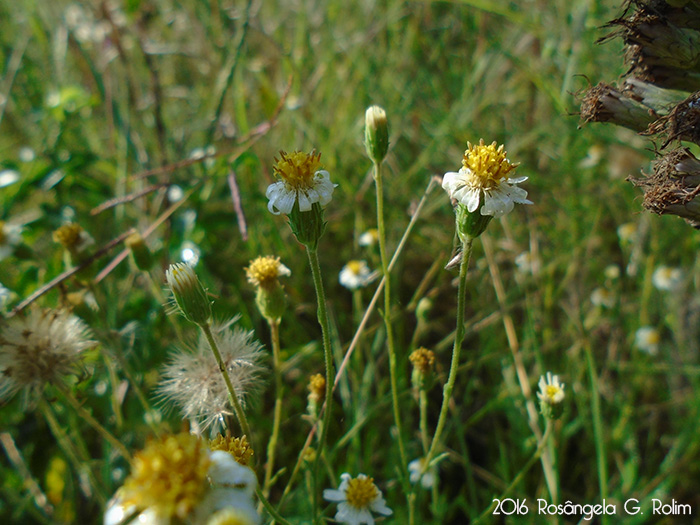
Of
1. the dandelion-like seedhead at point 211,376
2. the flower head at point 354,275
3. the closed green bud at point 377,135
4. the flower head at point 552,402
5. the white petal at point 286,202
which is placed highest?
the closed green bud at point 377,135

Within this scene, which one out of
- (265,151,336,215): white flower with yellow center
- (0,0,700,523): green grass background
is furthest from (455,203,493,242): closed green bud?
(0,0,700,523): green grass background

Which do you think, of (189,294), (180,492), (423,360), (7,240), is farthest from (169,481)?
(7,240)

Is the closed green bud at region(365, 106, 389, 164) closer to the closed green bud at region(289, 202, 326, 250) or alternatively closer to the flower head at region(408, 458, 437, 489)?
the closed green bud at region(289, 202, 326, 250)

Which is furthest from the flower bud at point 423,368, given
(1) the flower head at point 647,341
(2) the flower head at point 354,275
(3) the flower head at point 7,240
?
(3) the flower head at point 7,240

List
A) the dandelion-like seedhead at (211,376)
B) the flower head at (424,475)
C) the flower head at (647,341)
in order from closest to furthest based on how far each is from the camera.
Answer: the dandelion-like seedhead at (211,376) → the flower head at (424,475) → the flower head at (647,341)

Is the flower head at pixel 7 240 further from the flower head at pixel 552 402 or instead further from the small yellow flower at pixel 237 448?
the flower head at pixel 552 402
